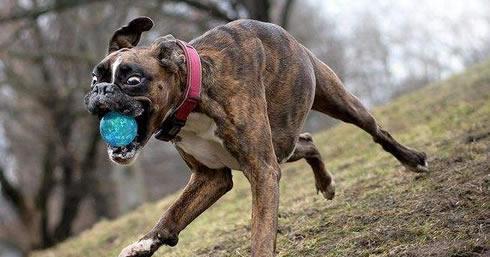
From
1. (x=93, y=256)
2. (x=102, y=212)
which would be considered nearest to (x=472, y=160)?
(x=93, y=256)

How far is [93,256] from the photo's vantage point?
8.74 m

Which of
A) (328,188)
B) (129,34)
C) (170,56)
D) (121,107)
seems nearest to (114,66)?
(121,107)

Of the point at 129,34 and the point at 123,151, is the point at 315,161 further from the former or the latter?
the point at 123,151

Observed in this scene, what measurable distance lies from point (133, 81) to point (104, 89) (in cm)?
16

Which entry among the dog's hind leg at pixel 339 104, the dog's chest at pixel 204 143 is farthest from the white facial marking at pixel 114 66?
the dog's hind leg at pixel 339 104

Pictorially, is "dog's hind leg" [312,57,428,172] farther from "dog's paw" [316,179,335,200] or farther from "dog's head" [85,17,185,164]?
"dog's head" [85,17,185,164]

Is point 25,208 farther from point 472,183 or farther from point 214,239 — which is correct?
point 472,183

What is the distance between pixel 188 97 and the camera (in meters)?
3.93

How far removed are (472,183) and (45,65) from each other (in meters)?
13.6

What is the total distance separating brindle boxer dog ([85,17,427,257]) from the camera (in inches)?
147

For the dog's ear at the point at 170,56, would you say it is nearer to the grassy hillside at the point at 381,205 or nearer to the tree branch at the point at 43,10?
the grassy hillside at the point at 381,205

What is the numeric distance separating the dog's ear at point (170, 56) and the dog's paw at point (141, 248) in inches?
41.6

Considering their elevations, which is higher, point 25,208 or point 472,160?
point 472,160

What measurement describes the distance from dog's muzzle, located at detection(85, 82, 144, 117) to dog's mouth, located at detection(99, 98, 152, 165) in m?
0.05
